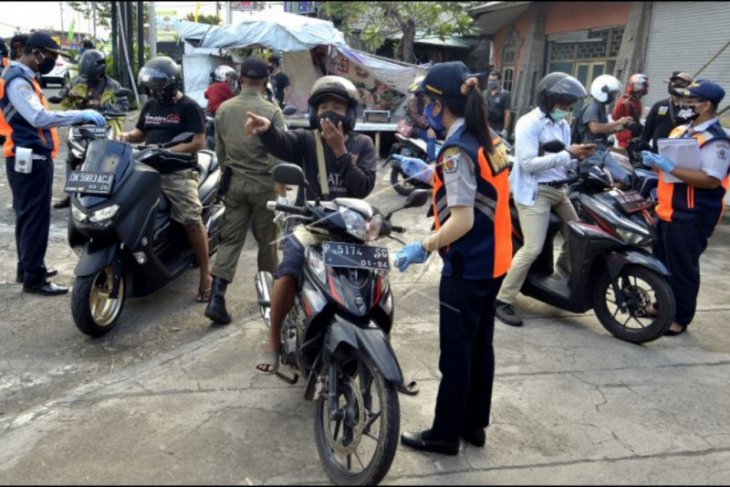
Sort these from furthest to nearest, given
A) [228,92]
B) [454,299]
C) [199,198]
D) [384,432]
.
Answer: [228,92] < [199,198] < [454,299] < [384,432]

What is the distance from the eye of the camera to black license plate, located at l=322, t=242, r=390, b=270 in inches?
104

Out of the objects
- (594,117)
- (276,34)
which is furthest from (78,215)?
(276,34)

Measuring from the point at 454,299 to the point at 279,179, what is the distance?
1.02 meters

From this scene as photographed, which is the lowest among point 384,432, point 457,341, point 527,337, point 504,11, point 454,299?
point 527,337

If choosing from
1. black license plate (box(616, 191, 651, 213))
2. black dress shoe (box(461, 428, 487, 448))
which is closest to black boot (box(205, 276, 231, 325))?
black dress shoe (box(461, 428, 487, 448))

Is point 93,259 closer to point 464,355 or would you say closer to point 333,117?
point 333,117

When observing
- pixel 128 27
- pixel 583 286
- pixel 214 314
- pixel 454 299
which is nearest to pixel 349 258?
pixel 454 299

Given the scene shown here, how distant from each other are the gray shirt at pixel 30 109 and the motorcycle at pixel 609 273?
3748 mm

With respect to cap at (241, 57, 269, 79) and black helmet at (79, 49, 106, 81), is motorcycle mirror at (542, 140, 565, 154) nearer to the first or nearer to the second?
cap at (241, 57, 269, 79)

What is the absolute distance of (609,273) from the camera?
4.25m

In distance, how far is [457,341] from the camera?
265 centimetres

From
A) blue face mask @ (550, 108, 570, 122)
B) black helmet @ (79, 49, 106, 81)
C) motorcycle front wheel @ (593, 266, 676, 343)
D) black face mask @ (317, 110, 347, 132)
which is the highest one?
black helmet @ (79, 49, 106, 81)

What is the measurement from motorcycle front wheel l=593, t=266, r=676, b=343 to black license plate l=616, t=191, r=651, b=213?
44 cm

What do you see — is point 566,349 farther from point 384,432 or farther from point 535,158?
point 384,432
